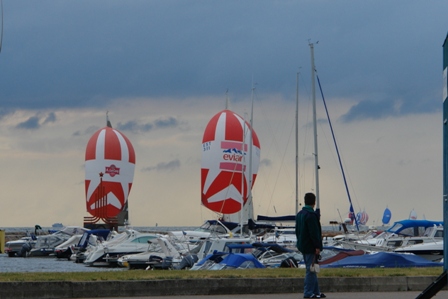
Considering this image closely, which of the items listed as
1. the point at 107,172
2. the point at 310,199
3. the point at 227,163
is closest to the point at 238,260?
the point at 310,199

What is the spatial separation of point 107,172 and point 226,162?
14478 mm

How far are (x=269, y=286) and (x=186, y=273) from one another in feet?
5.72

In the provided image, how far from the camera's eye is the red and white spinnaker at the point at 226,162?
186ft

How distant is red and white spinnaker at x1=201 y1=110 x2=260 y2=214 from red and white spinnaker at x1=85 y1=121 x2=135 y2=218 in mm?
11740

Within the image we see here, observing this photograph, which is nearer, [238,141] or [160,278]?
[160,278]

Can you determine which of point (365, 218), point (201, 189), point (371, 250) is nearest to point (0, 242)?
point (201, 189)

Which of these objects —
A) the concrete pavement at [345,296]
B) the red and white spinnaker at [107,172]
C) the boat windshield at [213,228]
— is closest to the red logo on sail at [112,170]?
the red and white spinnaker at [107,172]

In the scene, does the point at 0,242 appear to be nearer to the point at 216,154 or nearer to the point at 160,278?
the point at 216,154

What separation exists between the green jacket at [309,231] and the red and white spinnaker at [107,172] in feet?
186

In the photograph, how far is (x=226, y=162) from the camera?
189ft

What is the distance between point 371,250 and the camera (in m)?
34.6

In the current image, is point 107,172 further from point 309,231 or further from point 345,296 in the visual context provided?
point 309,231

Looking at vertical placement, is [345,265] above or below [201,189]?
below

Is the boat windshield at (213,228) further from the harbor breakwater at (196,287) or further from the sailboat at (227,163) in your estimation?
the harbor breakwater at (196,287)
